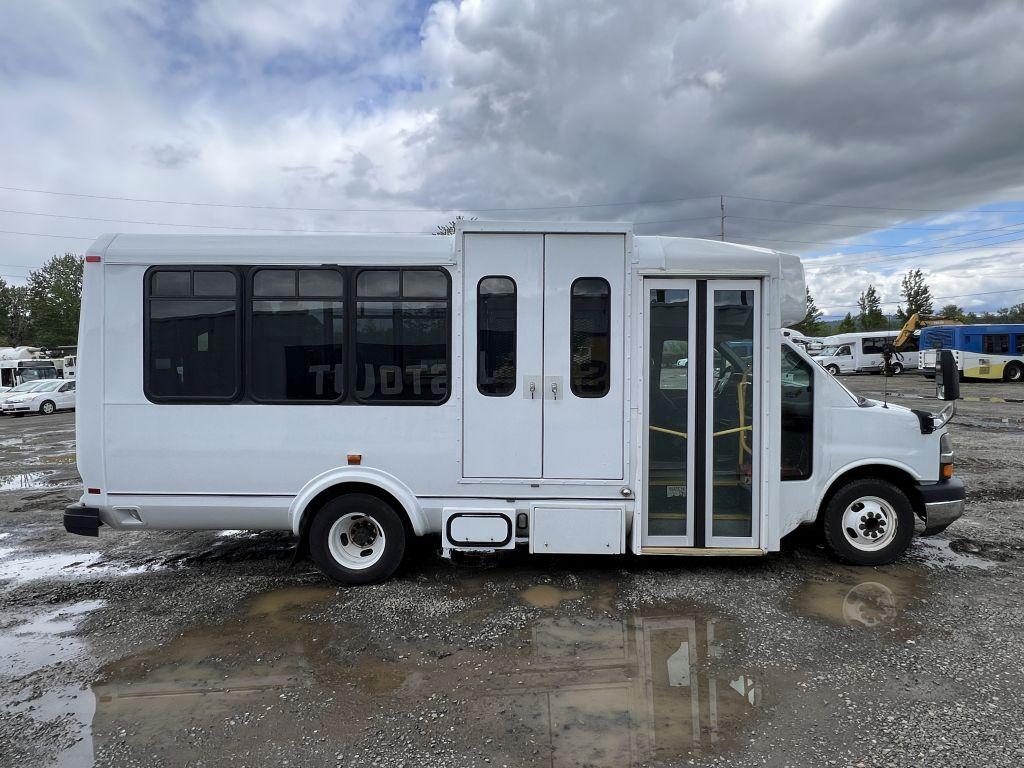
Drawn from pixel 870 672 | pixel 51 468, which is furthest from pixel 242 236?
pixel 51 468

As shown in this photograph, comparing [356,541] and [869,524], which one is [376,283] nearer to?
[356,541]

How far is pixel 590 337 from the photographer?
16.4ft

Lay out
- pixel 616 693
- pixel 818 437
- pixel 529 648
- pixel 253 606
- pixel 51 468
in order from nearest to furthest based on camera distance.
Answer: pixel 616 693
pixel 529 648
pixel 253 606
pixel 818 437
pixel 51 468

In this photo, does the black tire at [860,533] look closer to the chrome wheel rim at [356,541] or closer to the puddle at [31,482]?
the chrome wheel rim at [356,541]

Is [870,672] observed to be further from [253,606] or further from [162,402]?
[162,402]

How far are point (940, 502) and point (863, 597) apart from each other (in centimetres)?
118

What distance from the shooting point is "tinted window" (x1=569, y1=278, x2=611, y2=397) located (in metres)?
4.97

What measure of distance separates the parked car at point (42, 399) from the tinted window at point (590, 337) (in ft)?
93.9

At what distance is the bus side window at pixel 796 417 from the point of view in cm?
525

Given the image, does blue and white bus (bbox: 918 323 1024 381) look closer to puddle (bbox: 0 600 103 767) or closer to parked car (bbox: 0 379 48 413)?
puddle (bbox: 0 600 103 767)

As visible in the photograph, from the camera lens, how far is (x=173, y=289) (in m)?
5.06

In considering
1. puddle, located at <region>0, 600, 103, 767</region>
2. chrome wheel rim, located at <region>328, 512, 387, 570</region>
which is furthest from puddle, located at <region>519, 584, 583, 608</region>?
puddle, located at <region>0, 600, 103, 767</region>

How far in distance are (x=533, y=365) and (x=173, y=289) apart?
297 centimetres

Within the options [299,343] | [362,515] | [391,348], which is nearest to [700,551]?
[362,515]
